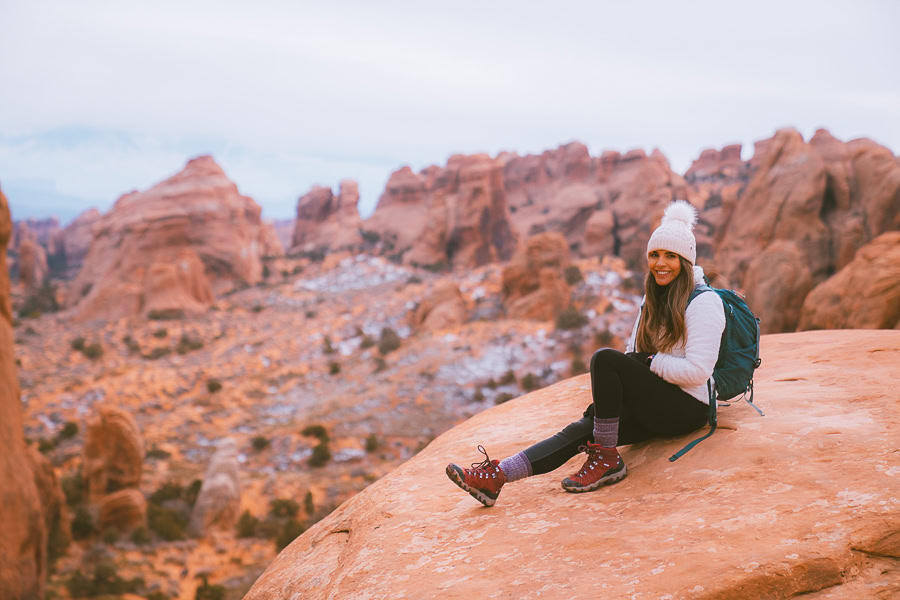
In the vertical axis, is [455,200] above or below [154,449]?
above

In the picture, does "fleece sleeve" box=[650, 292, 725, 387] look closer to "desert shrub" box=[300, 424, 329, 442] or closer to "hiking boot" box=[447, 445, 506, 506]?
"hiking boot" box=[447, 445, 506, 506]

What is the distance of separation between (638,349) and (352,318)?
25834 millimetres

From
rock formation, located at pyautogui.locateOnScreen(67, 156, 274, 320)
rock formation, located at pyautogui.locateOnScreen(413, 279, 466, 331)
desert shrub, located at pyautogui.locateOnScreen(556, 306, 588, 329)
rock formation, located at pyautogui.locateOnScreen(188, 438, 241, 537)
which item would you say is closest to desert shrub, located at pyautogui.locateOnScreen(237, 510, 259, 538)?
rock formation, located at pyautogui.locateOnScreen(188, 438, 241, 537)

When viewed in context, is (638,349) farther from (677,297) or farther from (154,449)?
(154,449)

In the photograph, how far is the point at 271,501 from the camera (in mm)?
12188

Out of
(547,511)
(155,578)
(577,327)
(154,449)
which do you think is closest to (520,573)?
(547,511)

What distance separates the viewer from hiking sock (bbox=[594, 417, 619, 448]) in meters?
3.14

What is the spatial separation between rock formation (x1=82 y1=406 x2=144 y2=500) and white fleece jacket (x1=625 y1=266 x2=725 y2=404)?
11459mm

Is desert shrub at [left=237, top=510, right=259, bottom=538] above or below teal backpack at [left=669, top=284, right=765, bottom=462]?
below

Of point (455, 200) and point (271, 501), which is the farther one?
point (455, 200)

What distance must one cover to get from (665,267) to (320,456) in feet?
41.1

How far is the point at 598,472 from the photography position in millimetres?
3098

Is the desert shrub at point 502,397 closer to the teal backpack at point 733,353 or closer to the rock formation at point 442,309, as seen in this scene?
the rock formation at point 442,309

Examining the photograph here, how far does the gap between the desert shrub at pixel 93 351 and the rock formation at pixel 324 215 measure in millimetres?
30395
